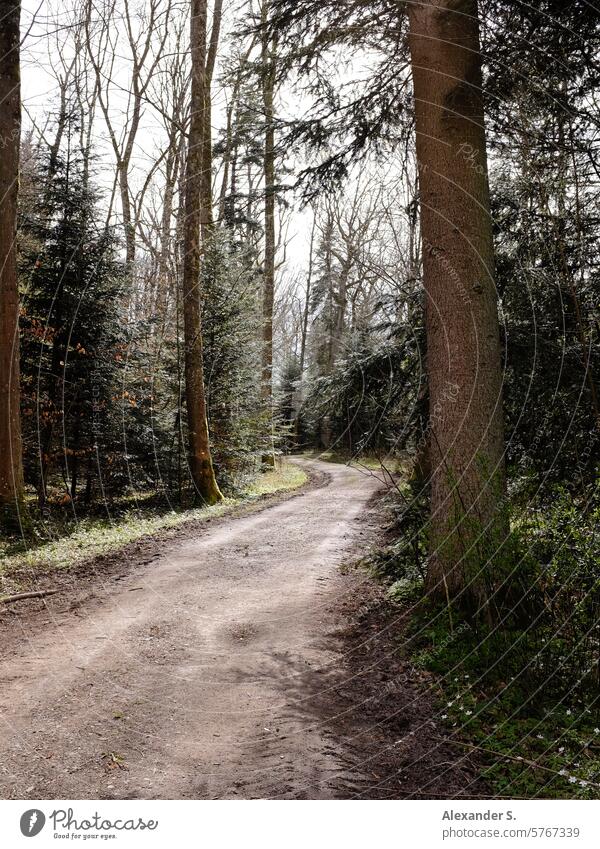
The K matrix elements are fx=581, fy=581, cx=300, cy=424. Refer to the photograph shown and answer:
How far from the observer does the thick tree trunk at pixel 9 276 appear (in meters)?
→ 8.73

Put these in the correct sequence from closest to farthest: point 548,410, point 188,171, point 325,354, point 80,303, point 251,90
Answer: point 548,410
point 251,90
point 80,303
point 188,171
point 325,354

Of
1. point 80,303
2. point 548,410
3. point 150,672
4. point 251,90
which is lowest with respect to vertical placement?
point 150,672

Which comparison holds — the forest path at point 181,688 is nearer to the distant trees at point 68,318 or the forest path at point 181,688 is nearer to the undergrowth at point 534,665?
the undergrowth at point 534,665

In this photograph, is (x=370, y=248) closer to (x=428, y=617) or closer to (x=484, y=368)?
(x=484, y=368)

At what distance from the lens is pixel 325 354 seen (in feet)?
94.1

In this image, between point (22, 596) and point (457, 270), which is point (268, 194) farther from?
point (22, 596)

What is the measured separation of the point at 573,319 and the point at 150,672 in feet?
18.1

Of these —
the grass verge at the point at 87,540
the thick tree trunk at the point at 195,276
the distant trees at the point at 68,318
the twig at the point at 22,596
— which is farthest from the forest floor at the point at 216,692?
the thick tree trunk at the point at 195,276

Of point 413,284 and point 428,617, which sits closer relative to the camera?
point 428,617

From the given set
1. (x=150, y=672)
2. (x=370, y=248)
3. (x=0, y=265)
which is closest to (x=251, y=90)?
(x=370, y=248)

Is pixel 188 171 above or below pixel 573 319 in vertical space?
above

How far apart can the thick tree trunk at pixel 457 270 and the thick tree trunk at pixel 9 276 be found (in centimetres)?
656
